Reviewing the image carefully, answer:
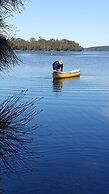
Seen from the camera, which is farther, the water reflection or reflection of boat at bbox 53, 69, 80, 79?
reflection of boat at bbox 53, 69, 80, 79

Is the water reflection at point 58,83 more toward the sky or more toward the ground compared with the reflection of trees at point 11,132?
more toward the ground

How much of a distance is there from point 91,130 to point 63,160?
16.0 ft

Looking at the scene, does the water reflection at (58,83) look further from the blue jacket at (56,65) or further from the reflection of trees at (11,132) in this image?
the reflection of trees at (11,132)

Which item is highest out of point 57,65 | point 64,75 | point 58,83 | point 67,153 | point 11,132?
Result: point 11,132

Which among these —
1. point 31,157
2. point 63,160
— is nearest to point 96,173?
point 63,160

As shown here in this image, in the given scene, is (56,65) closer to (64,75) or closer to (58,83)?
(64,75)

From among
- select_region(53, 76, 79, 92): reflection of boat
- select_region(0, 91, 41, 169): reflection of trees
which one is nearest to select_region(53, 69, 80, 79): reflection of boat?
select_region(53, 76, 79, 92): reflection of boat

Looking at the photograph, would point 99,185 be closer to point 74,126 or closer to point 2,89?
point 74,126

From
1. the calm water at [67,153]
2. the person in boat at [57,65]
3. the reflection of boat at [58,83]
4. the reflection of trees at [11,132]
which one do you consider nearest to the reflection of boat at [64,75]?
the reflection of boat at [58,83]

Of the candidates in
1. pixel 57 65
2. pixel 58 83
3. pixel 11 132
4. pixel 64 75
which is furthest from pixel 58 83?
pixel 11 132

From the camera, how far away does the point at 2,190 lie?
40.0 ft

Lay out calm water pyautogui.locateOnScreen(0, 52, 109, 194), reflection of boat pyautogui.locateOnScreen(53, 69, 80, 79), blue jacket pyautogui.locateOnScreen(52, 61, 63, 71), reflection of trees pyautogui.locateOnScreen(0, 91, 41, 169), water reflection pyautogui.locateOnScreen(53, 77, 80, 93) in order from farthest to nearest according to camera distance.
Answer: blue jacket pyautogui.locateOnScreen(52, 61, 63, 71), reflection of boat pyautogui.locateOnScreen(53, 69, 80, 79), water reflection pyautogui.locateOnScreen(53, 77, 80, 93), calm water pyautogui.locateOnScreen(0, 52, 109, 194), reflection of trees pyautogui.locateOnScreen(0, 91, 41, 169)

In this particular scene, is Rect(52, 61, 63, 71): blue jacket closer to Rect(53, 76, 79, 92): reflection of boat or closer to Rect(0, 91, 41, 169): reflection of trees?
Rect(53, 76, 79, 92): reflection of boat

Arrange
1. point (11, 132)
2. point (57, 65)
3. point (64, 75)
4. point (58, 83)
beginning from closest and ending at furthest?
1. point (11, 132)
2. point (58, 83)
3. point (64, 75)
4. point (57, 65)
